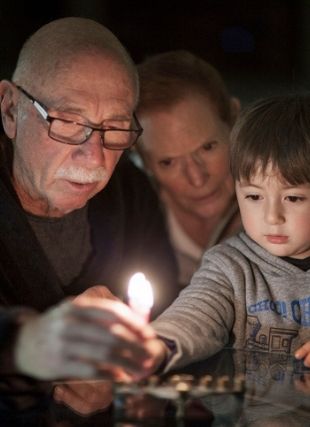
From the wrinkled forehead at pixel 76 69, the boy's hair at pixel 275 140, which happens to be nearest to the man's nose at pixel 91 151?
the wrinkled forehead at pixel 76 69

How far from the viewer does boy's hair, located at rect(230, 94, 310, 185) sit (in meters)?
1.98

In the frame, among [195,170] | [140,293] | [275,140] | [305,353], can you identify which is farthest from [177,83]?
[140,293]

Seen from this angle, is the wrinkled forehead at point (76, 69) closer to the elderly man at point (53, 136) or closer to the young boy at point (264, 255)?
the elderly man at point (53, 136)

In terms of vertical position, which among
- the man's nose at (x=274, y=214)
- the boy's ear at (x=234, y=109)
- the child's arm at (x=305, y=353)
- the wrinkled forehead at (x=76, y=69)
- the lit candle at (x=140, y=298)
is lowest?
the child's arm at (x=305, y=353)

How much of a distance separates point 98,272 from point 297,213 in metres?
0.84

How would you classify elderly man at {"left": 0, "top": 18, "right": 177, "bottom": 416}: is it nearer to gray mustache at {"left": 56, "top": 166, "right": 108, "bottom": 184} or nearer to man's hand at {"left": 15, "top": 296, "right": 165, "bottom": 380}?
gray mustache at {"left": 56, "top": 166, "right": 108, "bottom": 184}

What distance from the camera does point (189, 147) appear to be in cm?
283

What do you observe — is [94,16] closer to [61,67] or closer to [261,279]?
[61,67]

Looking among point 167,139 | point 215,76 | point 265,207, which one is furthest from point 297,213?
point 215,76

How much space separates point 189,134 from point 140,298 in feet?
4.49

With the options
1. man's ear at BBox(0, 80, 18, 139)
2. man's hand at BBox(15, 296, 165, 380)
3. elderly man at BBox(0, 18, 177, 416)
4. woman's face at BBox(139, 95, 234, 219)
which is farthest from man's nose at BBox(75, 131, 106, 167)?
man's hand at BBox(15, 296, 165, 380)

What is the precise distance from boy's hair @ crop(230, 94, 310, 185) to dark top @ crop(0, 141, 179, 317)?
59 cm

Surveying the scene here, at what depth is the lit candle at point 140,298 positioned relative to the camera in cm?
150

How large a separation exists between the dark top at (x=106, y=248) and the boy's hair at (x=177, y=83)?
0.26 meters
